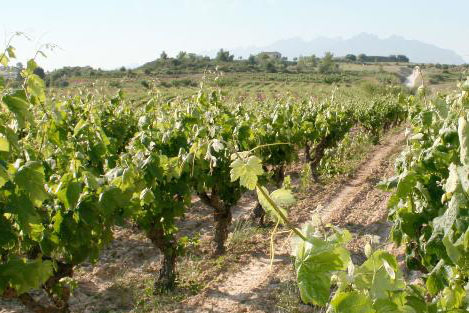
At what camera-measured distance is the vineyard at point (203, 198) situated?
1.34 m

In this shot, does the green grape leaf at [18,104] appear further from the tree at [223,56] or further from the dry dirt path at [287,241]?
the tree at [223,56]

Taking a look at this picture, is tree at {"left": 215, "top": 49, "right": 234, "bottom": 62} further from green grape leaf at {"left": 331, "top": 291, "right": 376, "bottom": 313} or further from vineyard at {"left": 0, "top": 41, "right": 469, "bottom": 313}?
green grape leaf at {"left": 331, "top": 291, "right": 376, "bottom": 313}

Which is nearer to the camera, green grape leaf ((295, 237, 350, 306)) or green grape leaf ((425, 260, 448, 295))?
green grape leaf ((295, 237, 350, 306))

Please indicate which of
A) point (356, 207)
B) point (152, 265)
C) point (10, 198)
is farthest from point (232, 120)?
point (10, 198)

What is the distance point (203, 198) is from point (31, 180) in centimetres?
395

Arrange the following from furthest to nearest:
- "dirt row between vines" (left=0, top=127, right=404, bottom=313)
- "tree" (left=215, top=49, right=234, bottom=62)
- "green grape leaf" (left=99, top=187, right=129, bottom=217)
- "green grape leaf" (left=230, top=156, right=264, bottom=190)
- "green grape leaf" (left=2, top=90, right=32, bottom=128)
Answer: "tree" (left=215, top=49, right=234, bottom=62)
"dirt row between vines" (left=0, top=127, right=404, bottom=313)
"green grape leaf" (left=99, top=187, right=129, bottom=217)
"green grape leaf" (left=2, top=90, right=32, bottom=128)
"green grape leaf" (left=230, top=156, right=264, bottom=190)

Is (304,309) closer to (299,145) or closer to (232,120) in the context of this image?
(232,120)

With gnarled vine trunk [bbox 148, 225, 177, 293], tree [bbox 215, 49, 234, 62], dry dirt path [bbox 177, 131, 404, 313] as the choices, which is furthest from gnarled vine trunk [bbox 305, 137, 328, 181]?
tree [bbox 215, 49, 234, 62]

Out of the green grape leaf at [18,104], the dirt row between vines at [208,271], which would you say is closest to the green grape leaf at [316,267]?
the green grape leaf at [18,104]

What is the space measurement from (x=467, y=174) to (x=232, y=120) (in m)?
5.67

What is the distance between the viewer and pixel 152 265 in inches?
254

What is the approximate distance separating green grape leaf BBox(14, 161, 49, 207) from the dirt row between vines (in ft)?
8.27

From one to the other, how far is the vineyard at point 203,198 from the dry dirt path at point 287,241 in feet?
1.67

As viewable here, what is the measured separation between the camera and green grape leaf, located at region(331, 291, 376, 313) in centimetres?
131
